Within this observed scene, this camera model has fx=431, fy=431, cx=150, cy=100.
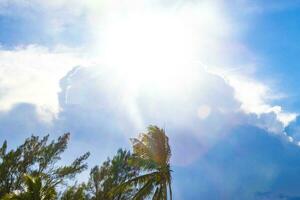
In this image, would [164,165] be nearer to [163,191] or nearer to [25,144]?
[163,191]

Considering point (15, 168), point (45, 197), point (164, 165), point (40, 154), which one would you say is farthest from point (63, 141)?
point (164, 165)

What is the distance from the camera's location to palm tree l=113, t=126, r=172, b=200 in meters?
32.7

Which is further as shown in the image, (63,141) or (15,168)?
(63,141)

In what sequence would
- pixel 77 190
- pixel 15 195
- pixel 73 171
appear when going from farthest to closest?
pixel 73 171 < pixel 77 190 < pixel 15 195

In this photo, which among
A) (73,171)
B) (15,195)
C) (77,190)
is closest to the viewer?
(15,195)

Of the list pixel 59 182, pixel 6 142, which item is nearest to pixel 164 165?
pixel 59 182

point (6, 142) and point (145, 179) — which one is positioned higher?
point (6, 142)

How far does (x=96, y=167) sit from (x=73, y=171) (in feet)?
10.7

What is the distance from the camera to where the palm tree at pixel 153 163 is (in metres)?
32.7

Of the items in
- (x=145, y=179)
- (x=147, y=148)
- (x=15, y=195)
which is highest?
(x=147, y=148)

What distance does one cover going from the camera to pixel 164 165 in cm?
3300

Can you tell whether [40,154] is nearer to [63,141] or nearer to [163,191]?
[63,141]

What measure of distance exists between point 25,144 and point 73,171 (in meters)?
5.56

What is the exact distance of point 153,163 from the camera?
32938 millimetres
